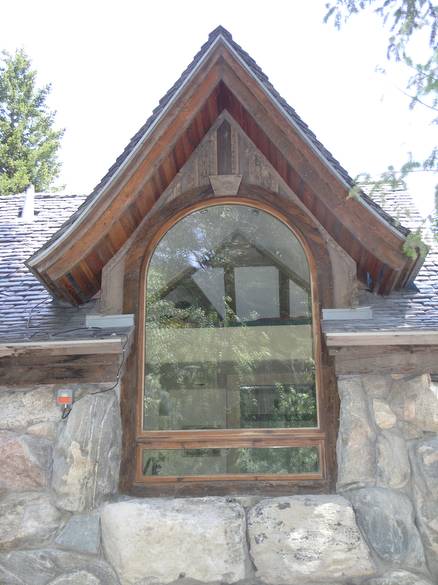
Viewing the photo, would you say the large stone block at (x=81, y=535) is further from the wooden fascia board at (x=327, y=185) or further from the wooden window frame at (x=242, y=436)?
the wooden fascia board at (x=327, y=185)

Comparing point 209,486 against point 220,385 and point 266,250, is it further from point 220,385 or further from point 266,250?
point 266,250

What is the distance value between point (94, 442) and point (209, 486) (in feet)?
3.14

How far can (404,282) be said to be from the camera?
5152 mm

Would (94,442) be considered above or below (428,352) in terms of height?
below

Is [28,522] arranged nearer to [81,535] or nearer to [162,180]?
[81,535]

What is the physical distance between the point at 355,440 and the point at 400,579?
95 centimetres

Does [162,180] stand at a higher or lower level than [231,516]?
higher

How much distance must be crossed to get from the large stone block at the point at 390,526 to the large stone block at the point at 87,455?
182 cm

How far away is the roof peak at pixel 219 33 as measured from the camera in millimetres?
5191

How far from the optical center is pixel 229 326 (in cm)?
544

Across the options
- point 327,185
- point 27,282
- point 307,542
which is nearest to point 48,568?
point 307,542

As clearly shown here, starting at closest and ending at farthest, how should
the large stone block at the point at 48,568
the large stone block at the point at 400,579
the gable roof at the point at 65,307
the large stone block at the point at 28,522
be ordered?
1. the large stone block at the point at 400,579
2. the large stone block at the point at 48,568
3. the large stone block at the point at 28,522
4. the gable roof at the point at 65,307

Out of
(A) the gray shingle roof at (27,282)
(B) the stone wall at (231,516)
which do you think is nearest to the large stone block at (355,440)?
(B) the stone wall at (231,516)

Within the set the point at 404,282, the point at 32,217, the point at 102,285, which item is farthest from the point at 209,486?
the point at 32,217
